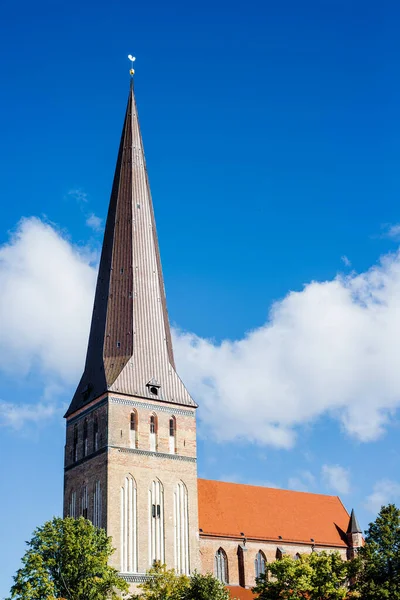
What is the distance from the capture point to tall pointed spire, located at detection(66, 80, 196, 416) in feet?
177

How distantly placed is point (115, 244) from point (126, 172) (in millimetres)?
6240

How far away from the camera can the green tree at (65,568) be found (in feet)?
129

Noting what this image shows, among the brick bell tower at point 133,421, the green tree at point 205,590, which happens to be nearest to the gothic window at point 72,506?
the brick bell tower at point 133,421

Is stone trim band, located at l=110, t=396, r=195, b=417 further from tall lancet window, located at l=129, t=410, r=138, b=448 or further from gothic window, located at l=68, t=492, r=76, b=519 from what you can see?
gothic window, located at l=68, t=492, r=76, b=519

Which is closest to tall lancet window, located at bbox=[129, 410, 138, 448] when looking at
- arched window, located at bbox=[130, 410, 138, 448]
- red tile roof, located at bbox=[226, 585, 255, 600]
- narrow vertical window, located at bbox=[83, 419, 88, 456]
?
arched window, located at bbox=[130, 410, 138, 448]

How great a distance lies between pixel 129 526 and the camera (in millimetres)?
49000

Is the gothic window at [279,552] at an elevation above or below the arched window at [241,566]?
above

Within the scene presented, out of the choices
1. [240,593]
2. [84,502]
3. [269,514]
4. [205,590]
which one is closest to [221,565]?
[240,593]

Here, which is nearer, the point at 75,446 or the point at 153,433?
the point at 153,433

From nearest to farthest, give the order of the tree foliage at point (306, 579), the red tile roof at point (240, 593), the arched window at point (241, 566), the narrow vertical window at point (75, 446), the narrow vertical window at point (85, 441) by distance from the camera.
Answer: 1. the tree foliage at point (306, 579)
2. the red tile roof at point (240, 593)
3. the narrow vertical window at point (85, 441)
4. the narrow vertical window at point (75, 446)
5. the arched window at point (241, 566)

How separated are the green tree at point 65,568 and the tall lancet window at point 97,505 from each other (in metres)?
7.81

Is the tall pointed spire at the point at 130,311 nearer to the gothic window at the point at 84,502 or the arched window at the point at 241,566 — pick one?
the gothic window at the point at 84,502

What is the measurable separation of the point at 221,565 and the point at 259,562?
350cm

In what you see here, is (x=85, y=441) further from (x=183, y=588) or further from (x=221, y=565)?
(x=183, y=588)
